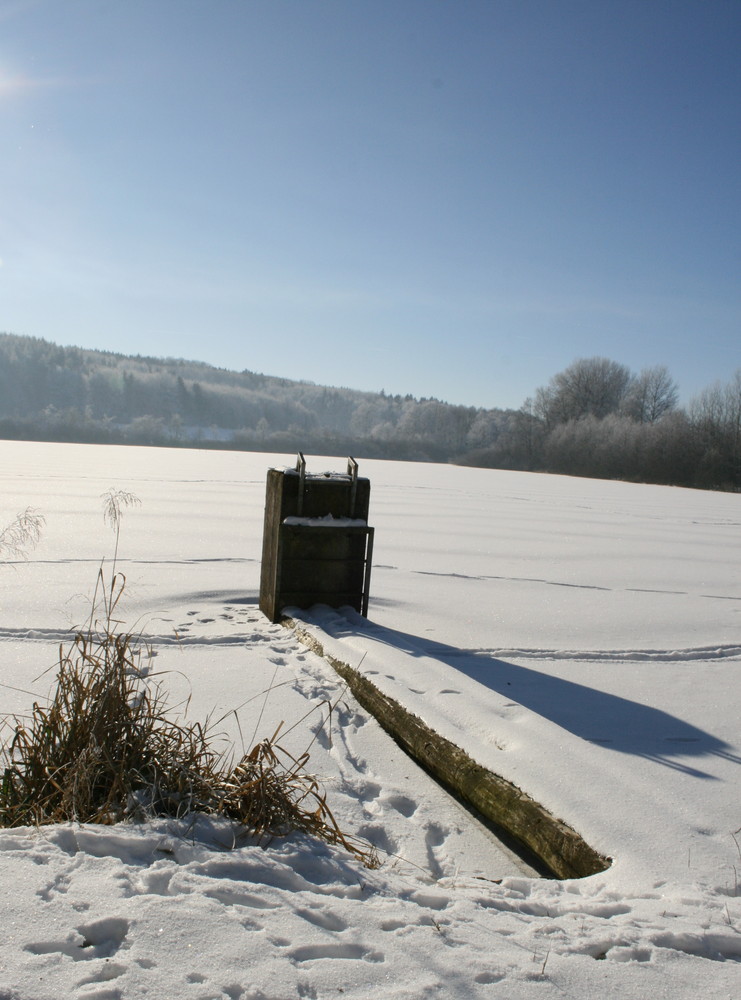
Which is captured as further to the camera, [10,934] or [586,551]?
[586,551]

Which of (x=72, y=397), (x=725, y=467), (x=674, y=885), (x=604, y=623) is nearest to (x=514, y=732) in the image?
(x=674, y=885)

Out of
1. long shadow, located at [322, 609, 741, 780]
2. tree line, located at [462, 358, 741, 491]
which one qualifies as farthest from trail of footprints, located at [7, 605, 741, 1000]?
tree line, located at [462, 358, 741, 491]

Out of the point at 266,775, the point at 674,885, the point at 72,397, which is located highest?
the point at 72,397

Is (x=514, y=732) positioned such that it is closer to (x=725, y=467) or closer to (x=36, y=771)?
(x=36, y=771)

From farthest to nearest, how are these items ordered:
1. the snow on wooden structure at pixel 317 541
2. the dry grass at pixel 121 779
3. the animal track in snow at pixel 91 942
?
the snow on wooden structure at pixel 317 541 → the dry grass at pixel 121 779 → the animal track in snow at pixel 91 942

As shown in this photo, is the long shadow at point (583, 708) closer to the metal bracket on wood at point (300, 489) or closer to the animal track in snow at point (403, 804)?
the metal bracket on wood at point (300, 489)

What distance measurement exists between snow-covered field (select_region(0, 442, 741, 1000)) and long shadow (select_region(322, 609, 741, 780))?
0.06 feet

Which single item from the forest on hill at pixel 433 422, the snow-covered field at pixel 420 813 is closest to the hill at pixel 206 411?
the forest on hill at pixel 433 422

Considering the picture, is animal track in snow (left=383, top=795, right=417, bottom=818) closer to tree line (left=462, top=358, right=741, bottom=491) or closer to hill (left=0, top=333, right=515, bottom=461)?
tree line (left=462, top=358, right=741, bottom=491)

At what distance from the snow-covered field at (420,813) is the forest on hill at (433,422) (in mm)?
37781

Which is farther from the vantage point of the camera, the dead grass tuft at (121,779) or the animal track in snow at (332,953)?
the dead grass tuft at (121,779)

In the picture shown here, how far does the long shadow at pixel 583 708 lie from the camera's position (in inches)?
140

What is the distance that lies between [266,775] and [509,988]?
1038 mm

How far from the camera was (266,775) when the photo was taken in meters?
2.49
